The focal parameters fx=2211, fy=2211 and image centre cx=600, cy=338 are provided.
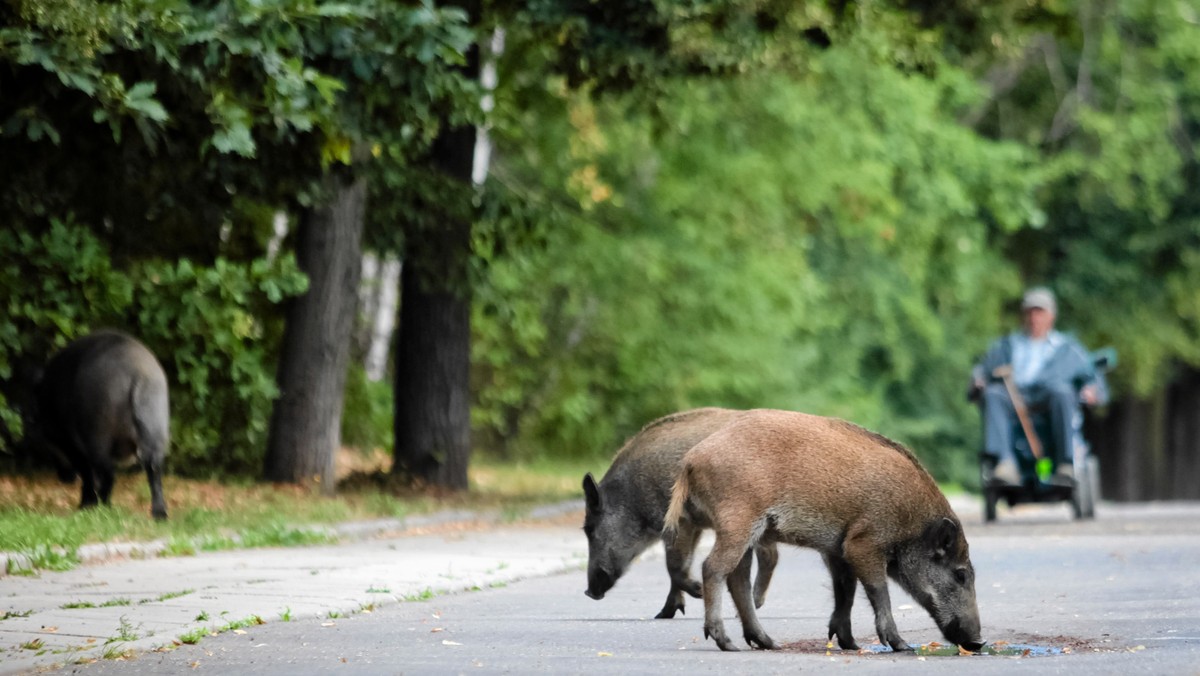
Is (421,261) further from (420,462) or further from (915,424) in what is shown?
(915,424)

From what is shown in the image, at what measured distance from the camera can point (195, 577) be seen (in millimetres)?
12859

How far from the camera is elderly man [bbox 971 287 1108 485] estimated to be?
67.4 ft

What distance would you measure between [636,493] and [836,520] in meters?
2.26

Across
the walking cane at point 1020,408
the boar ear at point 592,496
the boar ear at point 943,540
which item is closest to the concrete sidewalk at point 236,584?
the boar ear at point 592,496

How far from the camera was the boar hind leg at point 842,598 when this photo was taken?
984cm

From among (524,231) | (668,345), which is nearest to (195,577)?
(524,231)

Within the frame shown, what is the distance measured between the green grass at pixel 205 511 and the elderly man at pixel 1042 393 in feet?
14.6

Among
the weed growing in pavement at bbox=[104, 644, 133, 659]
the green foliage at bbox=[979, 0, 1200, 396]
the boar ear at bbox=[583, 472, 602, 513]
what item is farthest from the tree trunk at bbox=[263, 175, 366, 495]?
the green foliage at bbox=[979, 0, 1200, 396]

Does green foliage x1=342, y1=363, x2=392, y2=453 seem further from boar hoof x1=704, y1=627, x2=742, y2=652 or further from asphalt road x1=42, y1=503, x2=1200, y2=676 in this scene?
boar hoof x1=704, y1=627, x2=742, y2=652

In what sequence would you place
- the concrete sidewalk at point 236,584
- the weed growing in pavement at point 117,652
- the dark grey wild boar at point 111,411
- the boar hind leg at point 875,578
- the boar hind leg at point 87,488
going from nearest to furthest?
1. the weed growing in pavement at point 117,652
2. the boar hind leg at point 875,578
3. the concrete sidewalk at point 236,584
4. the dark grey wild boar at point 111,411
5. the boar hind leg at point 87,488

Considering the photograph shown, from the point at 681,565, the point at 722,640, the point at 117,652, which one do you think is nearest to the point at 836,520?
the point at 722,640

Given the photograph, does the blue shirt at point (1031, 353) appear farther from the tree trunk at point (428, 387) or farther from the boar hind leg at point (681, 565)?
the boar hind leg at point (681, 565)

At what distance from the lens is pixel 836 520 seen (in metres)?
9.78

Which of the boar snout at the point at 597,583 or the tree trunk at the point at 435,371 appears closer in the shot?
the boar snout at the point at 597,583
